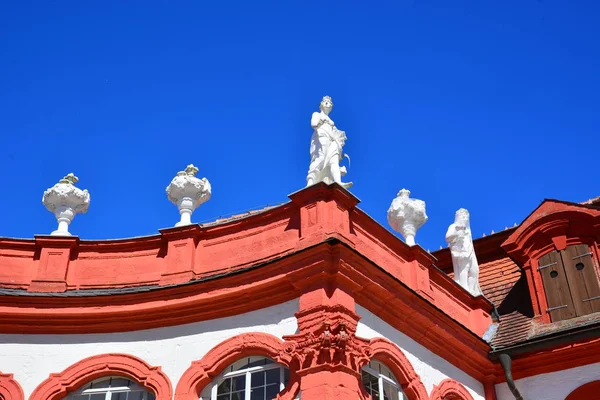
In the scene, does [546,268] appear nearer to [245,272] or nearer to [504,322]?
[504,322]

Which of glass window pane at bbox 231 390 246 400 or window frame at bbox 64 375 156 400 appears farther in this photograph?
window frame at bbox 64 375 156 400

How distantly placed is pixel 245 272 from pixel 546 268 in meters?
7.70

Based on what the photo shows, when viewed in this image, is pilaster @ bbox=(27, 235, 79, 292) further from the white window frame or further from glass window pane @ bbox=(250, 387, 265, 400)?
glass window pane @ bbox=(250, 387, 265, 400)

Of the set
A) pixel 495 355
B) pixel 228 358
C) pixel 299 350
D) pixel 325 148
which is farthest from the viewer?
pixel 495 355

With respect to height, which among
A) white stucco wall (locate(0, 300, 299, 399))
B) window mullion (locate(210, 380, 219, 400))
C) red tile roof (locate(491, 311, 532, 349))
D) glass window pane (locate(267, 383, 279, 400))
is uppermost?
red tile roof (locate(491, 311, 532, 349))

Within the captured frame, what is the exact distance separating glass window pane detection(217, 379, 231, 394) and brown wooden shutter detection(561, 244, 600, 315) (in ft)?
26.1

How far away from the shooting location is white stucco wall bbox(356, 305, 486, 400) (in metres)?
12.0

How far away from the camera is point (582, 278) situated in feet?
51.9

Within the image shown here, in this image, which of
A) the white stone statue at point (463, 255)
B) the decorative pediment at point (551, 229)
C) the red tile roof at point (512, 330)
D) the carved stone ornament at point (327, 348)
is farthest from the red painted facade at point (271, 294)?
the decorative pediment at point (551, 229)

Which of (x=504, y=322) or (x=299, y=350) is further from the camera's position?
(x=504, y=322)

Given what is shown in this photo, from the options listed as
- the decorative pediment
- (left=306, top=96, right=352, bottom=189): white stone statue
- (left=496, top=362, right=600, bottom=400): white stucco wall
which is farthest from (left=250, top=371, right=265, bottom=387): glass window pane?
the decorative pediment

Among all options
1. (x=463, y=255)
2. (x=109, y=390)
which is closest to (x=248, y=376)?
(x=109, y=390)

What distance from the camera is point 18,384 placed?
12305mm

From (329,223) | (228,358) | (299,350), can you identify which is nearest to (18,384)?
(228,358)
